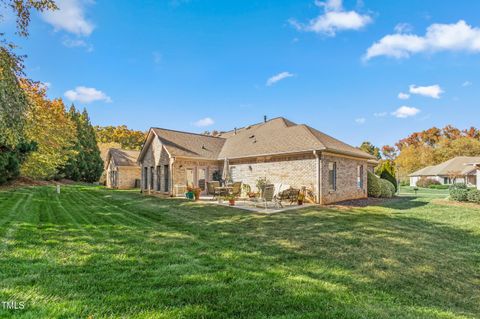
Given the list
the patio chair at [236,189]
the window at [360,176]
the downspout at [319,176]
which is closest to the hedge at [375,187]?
the window at [360,176]

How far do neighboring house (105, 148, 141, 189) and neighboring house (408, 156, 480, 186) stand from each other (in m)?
46.5

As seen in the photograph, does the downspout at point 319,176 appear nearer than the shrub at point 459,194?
Yes

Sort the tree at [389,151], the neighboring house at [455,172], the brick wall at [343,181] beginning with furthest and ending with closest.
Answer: the tree at [389,151]
the neighboring house at [455,172]
the brick wall at [343,181]

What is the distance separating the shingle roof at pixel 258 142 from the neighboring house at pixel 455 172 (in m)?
33.8

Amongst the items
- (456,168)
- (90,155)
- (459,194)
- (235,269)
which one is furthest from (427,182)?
(90,155)

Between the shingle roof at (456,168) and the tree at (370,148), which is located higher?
the tree at (370,148)

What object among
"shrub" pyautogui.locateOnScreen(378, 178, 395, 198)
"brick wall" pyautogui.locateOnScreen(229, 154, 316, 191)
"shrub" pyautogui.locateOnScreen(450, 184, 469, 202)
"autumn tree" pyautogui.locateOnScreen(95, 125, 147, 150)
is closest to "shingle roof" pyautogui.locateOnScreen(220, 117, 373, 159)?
"brick wall" pyautogui.locateOnScreen(229, 154, 316, 191)

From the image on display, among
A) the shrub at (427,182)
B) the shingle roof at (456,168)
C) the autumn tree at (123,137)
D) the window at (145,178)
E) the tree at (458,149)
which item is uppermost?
the autumn tree at (123,137)

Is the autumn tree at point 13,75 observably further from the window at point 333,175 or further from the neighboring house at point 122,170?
the neighboring house at point 122,170

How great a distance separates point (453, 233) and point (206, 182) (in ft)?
47.2

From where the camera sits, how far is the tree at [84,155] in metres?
38.4

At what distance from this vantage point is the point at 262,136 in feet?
63.0

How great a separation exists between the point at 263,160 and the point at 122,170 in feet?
68.0

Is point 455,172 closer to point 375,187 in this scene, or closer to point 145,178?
point 375,187
